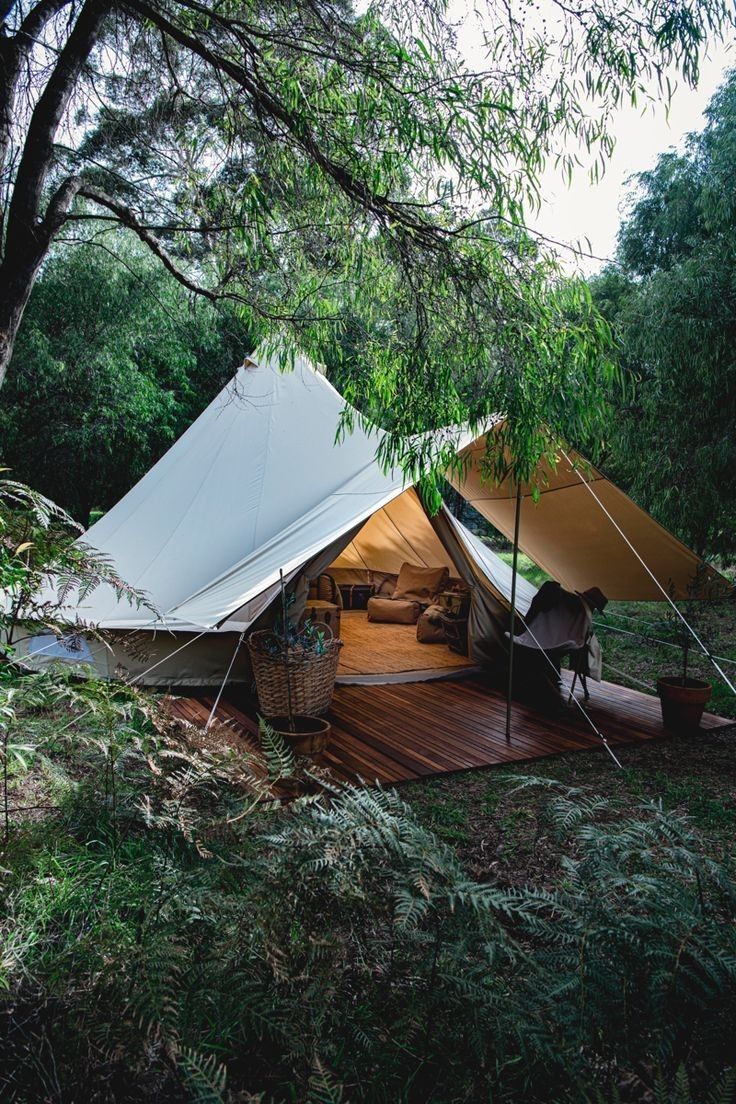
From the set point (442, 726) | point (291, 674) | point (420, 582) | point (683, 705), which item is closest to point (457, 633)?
point (420, 582)

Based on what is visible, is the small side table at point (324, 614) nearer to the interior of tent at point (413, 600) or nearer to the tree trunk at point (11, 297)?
the interior of tent at point (413, 600)

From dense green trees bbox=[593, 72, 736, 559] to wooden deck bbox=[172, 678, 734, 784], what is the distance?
86.3 inches

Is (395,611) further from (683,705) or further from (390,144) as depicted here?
(390,144)

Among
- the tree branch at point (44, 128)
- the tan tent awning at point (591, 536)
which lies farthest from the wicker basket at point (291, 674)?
the tree branch at point (44, 128)

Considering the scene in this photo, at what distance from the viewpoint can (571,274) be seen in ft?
9.13

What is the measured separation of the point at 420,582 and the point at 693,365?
3714mm

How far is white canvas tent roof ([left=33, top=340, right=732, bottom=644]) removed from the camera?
451cm

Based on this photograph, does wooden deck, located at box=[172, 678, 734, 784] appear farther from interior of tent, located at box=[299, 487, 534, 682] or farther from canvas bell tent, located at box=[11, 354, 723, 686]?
canvas bell tent, located at box=[11, 354, 723, 686]

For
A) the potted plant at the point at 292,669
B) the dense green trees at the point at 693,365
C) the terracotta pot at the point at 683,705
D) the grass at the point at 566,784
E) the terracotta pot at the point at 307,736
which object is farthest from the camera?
the dense green trees at the point at 693,365

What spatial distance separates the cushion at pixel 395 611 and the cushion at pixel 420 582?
151mm

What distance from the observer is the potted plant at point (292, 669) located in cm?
425

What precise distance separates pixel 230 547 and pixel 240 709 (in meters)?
1.18

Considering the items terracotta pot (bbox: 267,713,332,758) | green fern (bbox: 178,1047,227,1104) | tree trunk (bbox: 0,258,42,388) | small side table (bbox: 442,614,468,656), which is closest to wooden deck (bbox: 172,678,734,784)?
terracotta pot (bbox: 267,713,332,758)

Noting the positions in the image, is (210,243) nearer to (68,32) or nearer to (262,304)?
(262,304)
